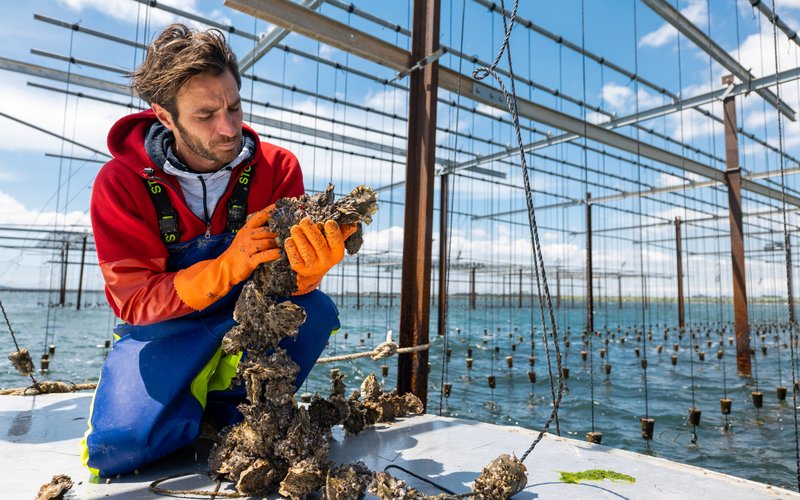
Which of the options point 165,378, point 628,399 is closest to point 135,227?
point 165,378

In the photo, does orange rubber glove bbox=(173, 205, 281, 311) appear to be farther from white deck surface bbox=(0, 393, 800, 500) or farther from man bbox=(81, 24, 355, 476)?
white deck surface bbox=(0, 393, 800, 500)

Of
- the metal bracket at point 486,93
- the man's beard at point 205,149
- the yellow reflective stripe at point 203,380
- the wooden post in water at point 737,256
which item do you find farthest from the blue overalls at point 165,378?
the wooden post in water at point 737,256

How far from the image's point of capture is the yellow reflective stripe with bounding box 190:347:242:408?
1.51 m

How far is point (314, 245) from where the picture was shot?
1226 mm

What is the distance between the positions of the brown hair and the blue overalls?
0.46 m

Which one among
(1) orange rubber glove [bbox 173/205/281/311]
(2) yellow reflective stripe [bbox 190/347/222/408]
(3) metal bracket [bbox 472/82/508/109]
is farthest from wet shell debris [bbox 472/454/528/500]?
(3) metal bracket [bbox 472/82/508/109]

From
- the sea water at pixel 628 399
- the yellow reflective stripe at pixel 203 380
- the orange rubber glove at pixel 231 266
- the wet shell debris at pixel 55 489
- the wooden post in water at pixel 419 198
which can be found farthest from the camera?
the sea water at pixel 628 399

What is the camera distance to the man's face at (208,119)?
1.37 meters

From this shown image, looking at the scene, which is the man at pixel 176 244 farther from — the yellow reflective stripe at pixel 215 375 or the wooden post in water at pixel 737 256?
the wooden post in water at pixel 737 256

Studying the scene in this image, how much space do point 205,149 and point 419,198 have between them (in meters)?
2.00

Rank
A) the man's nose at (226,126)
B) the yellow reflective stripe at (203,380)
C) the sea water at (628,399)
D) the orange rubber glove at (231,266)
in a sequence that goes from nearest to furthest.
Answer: the orange rubber glove at (231,266), the man's nose at (226,126), the yellow reflective stripe at (203,380), the sea water at (628,399)

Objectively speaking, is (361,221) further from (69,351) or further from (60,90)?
(69,351)

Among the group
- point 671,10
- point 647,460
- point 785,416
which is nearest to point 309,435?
point 647,460

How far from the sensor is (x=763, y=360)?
1059 cm
